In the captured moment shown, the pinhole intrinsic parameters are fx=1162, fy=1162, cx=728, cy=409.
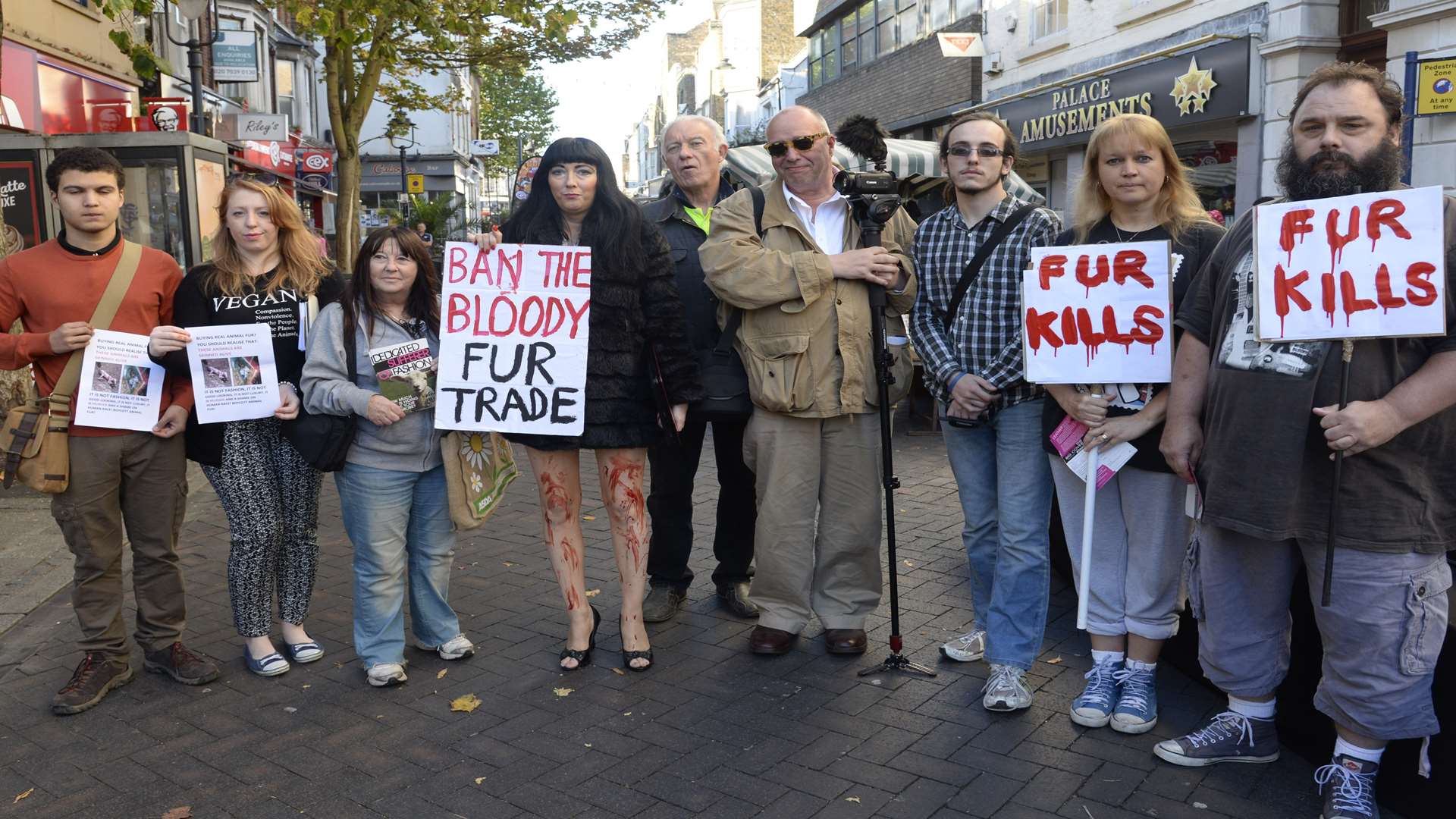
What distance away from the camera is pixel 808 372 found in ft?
14.7

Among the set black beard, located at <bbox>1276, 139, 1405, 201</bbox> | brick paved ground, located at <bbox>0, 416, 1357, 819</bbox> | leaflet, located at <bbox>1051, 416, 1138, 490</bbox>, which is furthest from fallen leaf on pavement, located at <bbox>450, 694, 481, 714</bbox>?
black beard, located at <bbox>1276, 139, 1405, 201</bbox>

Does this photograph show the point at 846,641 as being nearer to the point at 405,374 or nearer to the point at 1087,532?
the point at 1087,532

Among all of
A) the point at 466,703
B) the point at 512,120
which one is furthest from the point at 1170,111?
the point at 512,120

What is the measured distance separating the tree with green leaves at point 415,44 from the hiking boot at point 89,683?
929cm

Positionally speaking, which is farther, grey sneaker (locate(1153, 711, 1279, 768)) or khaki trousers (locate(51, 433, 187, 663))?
khaki trousers (locate(51, 433, 187, 663))

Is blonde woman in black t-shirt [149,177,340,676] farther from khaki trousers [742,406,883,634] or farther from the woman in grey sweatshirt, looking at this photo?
khaki trousers [742,406,883,634]

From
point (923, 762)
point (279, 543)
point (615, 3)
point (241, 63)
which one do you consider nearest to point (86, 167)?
point (279, 543)

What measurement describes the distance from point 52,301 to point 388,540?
1.50 metres

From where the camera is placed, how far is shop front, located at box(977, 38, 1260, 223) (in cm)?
1527

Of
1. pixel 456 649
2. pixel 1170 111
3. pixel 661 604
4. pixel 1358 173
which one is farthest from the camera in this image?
pixel 1170 111

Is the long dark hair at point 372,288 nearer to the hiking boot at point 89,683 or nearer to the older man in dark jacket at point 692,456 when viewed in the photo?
the older man in dark jacket at point 692,456

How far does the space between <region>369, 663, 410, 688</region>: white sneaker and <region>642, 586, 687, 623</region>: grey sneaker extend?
112cm

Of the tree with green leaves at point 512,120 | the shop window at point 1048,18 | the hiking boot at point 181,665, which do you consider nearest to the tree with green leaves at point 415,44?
the shop window at point 1048,18

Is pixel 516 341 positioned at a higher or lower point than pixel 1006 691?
higher
